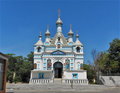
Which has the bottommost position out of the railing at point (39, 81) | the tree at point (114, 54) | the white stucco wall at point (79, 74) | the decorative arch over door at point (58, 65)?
the railing at point (39, 81)

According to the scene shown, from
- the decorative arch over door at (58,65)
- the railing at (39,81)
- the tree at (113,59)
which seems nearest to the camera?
the railing at (39,81)

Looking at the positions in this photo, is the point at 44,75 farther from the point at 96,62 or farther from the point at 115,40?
the point at 115,40

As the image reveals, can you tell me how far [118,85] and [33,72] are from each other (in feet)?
50.0

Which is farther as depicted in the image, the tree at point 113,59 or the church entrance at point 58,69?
the tree at point 113,59

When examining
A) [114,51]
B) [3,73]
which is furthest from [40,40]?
[3,73]

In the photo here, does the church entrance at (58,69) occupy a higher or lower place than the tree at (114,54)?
lower

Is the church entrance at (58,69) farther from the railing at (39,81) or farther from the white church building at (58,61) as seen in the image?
the railing at (39,81)

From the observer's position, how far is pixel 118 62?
30500 millimetres

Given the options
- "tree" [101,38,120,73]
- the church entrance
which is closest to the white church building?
the church entrance

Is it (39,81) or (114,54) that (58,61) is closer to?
(39,81)

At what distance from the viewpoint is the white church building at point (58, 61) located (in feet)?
81.3

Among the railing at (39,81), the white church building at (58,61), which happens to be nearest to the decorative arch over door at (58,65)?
the white church building at (58,61)

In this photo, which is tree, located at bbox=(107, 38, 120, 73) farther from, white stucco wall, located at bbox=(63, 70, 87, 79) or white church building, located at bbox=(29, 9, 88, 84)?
white stucco wall, located at bbox=(63, 70, 87, 79)

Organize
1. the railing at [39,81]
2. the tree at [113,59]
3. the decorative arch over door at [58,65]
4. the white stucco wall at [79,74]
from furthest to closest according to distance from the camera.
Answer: the tree at [113,59] → the decorative arch over door at [58,65] → the white stucco wall at [79,74] → the railing at [39,81]
